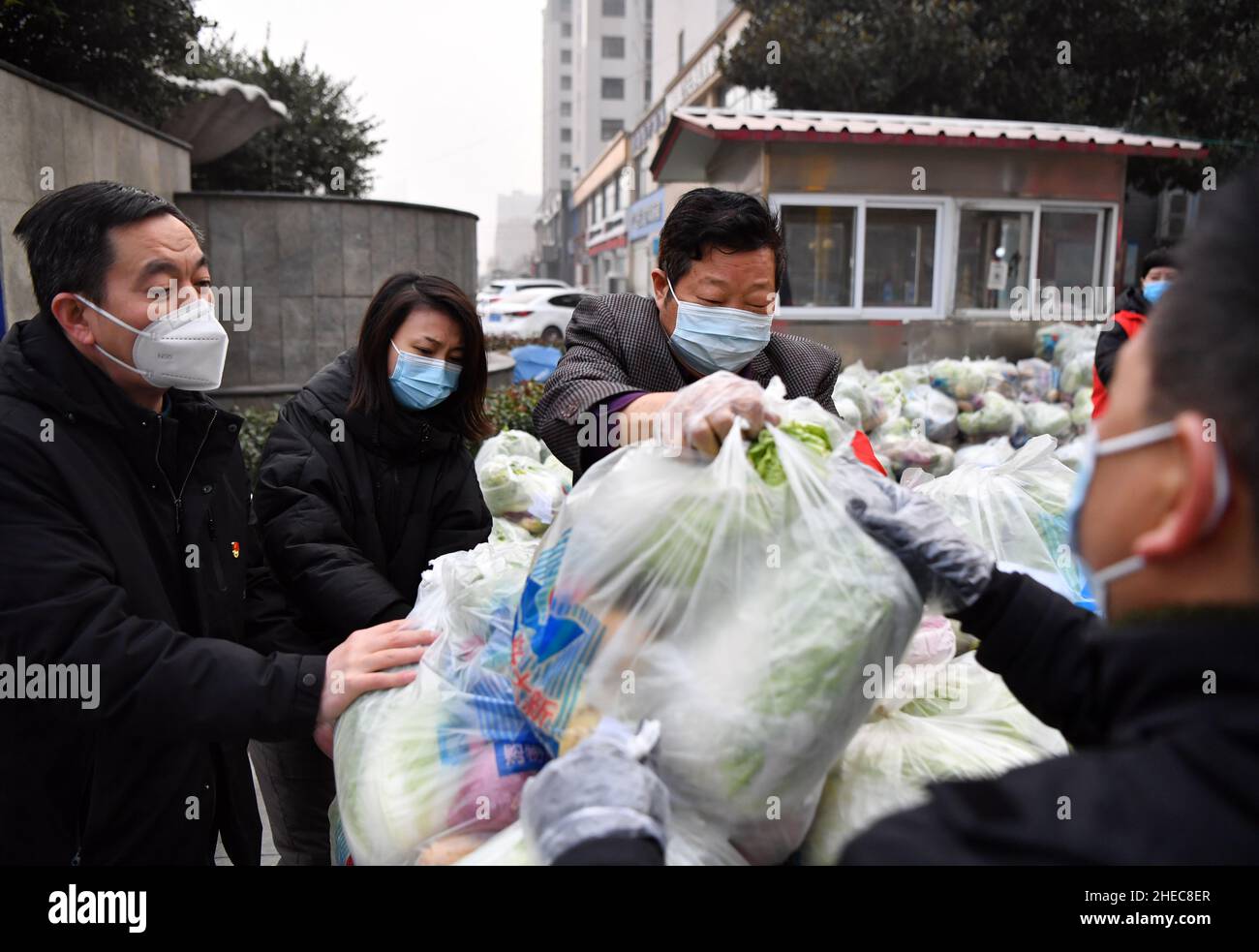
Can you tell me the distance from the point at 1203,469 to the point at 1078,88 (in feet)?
49.0

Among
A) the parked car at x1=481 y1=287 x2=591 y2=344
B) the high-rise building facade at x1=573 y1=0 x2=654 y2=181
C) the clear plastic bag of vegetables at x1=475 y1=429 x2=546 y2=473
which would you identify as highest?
the high-rise building facade at x1=573 y1=0 x2=654 y2=181

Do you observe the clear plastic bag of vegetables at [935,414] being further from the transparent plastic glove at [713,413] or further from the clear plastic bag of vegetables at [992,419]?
the transparent plastic glove at [713,413]

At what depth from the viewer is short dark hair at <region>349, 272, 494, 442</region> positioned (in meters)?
2.22

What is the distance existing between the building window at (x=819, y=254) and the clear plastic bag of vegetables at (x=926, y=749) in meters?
7.20

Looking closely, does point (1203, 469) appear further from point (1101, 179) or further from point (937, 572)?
point (1101, 179)

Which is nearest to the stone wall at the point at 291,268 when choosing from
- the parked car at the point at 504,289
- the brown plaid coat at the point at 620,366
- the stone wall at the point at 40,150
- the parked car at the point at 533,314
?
the stone wall at the point at 40,150

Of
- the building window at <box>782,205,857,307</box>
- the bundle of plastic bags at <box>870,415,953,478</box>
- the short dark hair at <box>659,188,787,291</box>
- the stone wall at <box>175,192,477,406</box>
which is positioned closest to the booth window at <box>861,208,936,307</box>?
the building window at <box>782,205,857,307</box>

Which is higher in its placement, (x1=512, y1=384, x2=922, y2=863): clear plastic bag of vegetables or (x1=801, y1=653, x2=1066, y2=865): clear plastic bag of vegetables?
(x1=512, y1=384, x2=922, y2=863): clear plastic bag of vegetables

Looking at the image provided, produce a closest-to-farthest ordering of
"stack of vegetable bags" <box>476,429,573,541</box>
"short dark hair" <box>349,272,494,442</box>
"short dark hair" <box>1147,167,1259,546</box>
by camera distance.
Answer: "short dark hair" <box>1147,167,1259,546</box>, "short dark hair" <box>349,272,494,442</box>, "stack of vegetable bags" <box>476,429,573,541</box>

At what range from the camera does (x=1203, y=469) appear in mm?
657

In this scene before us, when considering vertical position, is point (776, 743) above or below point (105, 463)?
below

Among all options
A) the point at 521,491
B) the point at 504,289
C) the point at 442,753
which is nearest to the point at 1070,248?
the point at 521,491

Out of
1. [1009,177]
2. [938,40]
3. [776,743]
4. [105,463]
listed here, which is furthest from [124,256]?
[938,40]

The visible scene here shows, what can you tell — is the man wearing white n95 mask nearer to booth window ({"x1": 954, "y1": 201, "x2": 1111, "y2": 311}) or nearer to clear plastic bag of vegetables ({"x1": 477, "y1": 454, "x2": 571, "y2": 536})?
clear plastic bag of vegetables ({"x1": 477, "y1": 454, "x2": 571, "y2": 536})
